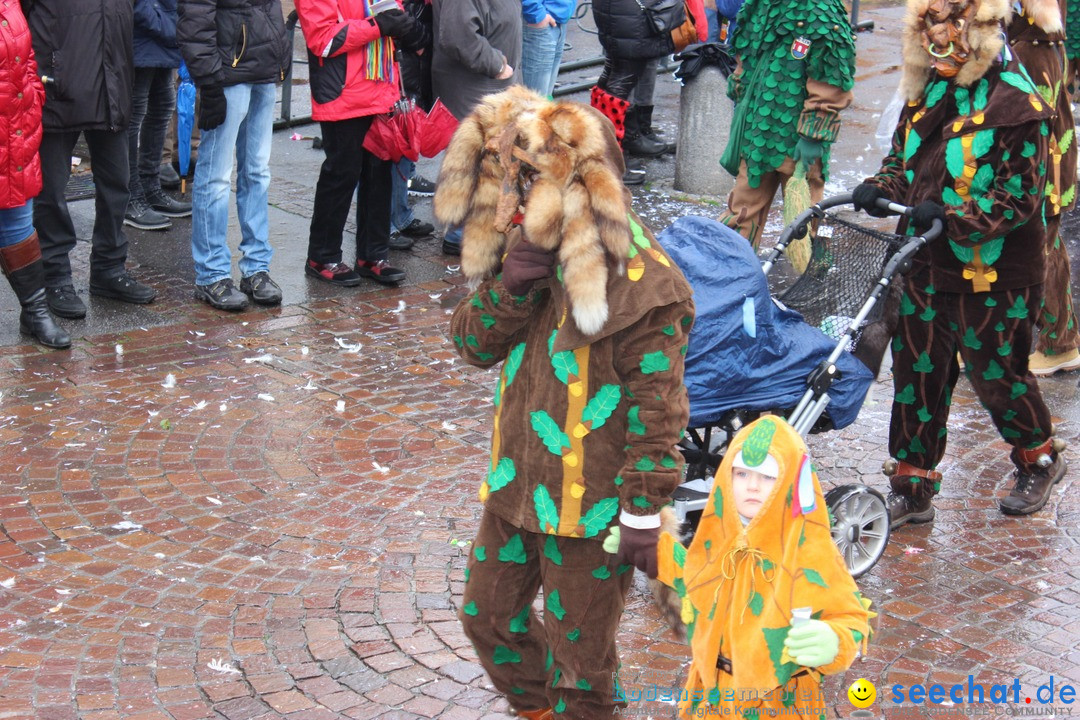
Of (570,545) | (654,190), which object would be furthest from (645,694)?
(654,190)

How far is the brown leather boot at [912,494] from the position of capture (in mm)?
5891

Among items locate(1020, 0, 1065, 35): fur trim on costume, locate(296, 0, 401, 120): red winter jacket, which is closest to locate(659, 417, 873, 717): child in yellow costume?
locate(1020, 0, 1065, 35): fur trim on costume

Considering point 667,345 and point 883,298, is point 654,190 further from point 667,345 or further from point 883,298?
point 667,345

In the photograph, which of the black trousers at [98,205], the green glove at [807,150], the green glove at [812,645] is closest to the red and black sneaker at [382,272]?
the black trousers at [98,205]

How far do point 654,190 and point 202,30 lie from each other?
15.4 ft

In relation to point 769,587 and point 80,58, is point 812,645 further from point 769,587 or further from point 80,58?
point 80,58

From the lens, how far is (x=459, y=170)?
152 inches

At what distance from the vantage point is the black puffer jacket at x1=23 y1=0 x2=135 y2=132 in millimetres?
7332

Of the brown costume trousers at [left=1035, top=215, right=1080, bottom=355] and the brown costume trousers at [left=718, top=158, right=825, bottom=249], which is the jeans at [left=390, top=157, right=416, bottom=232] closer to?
the brown costume trousers at [left=718, top=158, right=825, bottom=249]

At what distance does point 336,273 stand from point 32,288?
2.03 meters

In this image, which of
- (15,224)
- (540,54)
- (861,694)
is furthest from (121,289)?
(861,694)

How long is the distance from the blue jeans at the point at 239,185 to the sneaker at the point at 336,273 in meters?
0.40

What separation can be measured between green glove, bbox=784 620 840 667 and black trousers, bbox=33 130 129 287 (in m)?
5.78

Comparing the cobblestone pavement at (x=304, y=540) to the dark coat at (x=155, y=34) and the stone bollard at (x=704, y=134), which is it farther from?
the stone bollard at (x=704, y=134)
